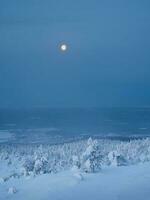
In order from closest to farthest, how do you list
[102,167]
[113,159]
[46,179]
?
[46,179], [102,167], [113,159]

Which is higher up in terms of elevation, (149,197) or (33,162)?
(33,162)

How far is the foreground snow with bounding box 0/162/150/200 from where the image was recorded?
15.4m

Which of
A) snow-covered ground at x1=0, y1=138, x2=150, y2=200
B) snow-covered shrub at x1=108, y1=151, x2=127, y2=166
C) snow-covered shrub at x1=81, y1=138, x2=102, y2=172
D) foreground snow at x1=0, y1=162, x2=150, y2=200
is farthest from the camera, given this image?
snow-covered shrub at x1=108, y1=151, x2=127, y2=166

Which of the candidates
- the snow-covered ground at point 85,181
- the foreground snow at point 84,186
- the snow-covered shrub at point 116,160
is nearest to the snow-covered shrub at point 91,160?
the snow-covered ground at point 85,181

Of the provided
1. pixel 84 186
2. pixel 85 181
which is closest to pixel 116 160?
pixel 85 181

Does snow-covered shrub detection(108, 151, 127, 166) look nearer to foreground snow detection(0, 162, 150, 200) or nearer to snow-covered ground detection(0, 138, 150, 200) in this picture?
snow-covered ground detection(0, 138, 150, 200)

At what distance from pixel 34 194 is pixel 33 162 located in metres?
4.82

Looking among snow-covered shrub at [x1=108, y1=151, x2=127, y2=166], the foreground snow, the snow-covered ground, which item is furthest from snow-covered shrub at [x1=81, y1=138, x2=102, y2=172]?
snow-covered shrub at [x1=108, y1=151, x2=127, y2=166]

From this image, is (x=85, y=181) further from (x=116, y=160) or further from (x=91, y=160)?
(x=116, y=160)

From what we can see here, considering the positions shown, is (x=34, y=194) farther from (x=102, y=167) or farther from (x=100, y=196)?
(x=102, y=167)

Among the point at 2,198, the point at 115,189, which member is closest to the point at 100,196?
the point at 115,189

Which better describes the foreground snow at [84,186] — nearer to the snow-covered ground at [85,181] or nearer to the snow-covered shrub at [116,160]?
the snow-covered ground at [85,181]

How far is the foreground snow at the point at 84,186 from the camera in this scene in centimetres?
1541

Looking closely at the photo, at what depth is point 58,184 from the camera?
1692 centimetres
